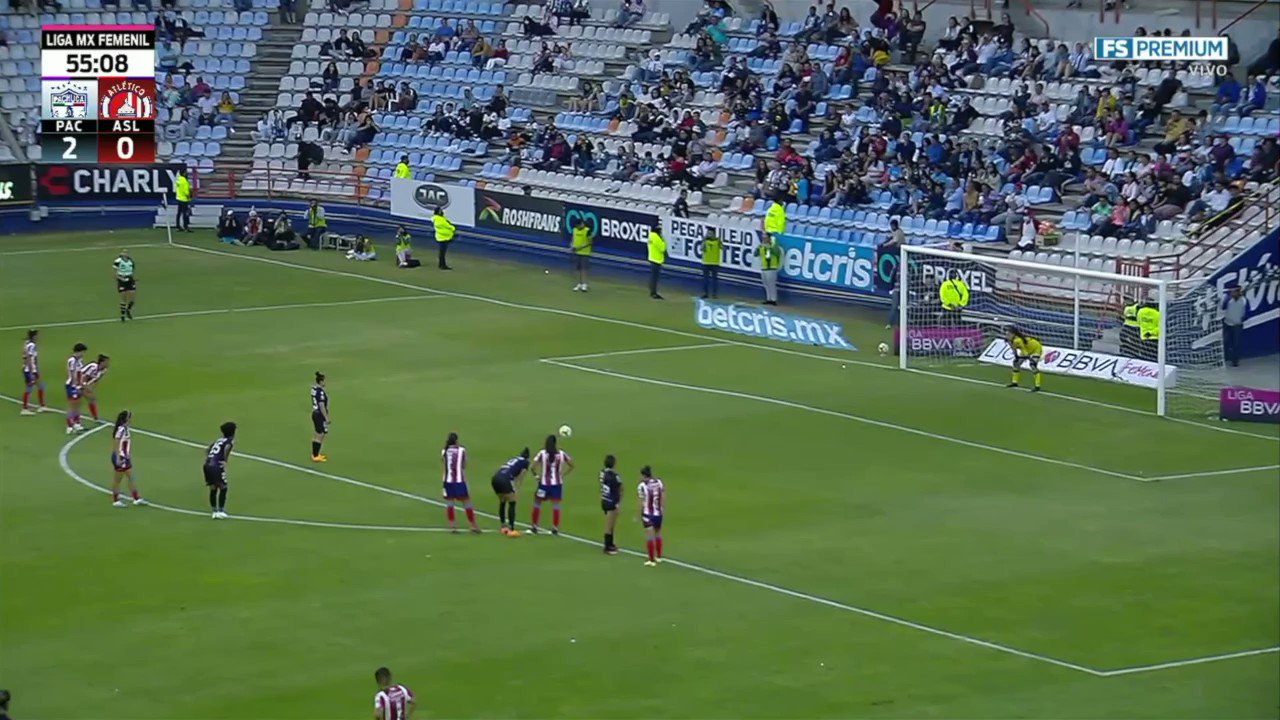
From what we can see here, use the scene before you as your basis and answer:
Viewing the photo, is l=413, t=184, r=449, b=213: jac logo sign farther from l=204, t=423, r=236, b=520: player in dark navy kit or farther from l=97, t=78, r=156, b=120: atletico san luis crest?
l=204, t=423, r=236, b=520: player in dark navy kit

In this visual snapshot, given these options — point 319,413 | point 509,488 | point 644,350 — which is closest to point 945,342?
point 644,350

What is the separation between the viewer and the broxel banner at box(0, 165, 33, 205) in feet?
218

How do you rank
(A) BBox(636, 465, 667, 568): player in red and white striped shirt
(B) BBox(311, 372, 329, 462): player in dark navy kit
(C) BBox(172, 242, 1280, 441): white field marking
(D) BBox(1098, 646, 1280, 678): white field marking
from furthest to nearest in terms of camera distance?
1. (C) BBox(172, 242, 1280, 441): white field marking
2. (B) BBox(311, 372, 329, 462): player in dark navy kit
3. (A) BBox(636, 465, 667, 568): player in red and white striped shirt
4. (D) BBox(1098, 646, 1280, 678): white field marking

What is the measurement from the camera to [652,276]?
5619 centimetres

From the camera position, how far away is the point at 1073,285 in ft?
155

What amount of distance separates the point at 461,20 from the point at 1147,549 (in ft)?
151

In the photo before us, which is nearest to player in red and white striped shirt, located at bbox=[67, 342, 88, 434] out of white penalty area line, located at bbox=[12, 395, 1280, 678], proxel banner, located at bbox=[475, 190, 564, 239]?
white penalty area line, located at bbox=[12, 395, 1280, 678]

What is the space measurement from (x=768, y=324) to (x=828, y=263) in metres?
3.85

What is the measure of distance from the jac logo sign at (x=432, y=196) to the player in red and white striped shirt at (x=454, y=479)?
30.4 metres

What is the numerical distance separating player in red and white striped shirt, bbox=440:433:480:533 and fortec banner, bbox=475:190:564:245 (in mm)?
27135

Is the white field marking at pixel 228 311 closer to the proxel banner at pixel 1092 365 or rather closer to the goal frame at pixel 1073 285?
the goal frame at pixel 1073 285

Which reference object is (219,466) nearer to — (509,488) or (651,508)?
(509,488)

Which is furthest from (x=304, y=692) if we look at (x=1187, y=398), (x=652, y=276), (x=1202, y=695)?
(x=652, y=276)

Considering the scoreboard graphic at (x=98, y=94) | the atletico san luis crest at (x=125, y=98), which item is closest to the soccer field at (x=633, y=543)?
the scoreboard graphic at (x=98, y=94)
